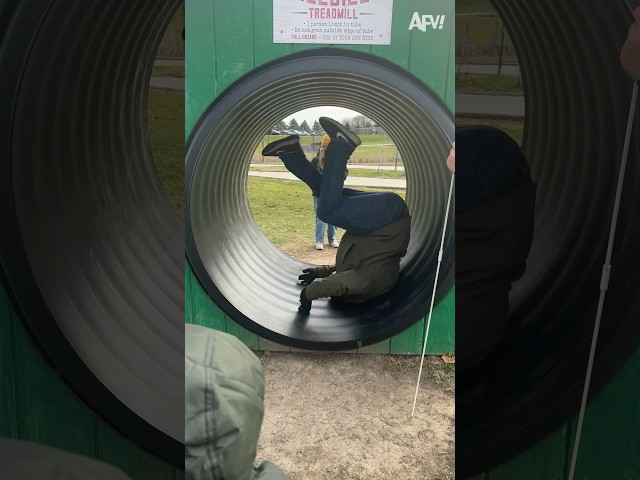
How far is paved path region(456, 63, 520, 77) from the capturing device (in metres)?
0.99

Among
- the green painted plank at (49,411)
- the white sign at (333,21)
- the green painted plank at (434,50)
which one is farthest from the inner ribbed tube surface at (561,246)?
the green painted plank at (49,411)

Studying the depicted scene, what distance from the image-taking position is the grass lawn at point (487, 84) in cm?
99

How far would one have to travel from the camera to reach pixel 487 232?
103 centimetres

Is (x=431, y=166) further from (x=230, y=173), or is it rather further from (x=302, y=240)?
(x=230, y=173)

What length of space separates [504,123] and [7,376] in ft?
3.38

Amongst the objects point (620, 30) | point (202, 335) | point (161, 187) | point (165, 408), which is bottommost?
point (165, 408)

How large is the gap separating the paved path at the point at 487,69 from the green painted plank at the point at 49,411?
0.94 meters

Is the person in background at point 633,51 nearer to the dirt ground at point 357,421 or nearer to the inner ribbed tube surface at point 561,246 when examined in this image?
the inner ribbed tube surface at point 561,246

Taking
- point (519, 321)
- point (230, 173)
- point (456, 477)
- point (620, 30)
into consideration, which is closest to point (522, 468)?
point (456, 477)

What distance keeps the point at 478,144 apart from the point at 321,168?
32cm

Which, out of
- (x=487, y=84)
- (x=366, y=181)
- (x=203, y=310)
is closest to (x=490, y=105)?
(x=487, y=84)

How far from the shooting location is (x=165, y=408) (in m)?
1.04

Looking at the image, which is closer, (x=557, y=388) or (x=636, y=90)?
(x=636, y=90)

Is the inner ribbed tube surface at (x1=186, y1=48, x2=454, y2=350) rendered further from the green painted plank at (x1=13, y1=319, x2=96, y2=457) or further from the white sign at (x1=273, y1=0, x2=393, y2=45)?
the green painted plank at (x1=13, y1=319, x2=96, y2=457)
